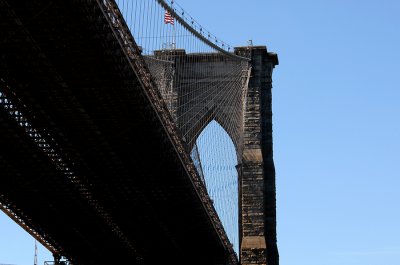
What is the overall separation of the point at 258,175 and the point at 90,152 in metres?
16.6

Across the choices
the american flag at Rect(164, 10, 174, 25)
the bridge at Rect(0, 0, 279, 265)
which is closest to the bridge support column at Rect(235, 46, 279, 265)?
the bridge at Rect(0, 0, 279, 265)

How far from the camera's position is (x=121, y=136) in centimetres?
4272

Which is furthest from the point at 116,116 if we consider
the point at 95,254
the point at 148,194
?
the point at 95,254

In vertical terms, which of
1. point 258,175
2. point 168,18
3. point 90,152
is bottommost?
point 90,152

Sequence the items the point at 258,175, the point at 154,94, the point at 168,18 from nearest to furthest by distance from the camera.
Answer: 1. the point at 154,94
2. the point at 168,18
3. the point at 258,175

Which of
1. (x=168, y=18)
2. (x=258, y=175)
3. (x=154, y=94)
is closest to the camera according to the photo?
(x=154, y=94)

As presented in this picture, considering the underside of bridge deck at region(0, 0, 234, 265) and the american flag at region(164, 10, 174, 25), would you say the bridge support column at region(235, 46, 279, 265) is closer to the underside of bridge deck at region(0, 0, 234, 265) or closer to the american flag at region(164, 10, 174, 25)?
the underside of bridge deck at region(0, 0, 234, 265)

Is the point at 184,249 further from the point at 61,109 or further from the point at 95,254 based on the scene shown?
the point at 61,109

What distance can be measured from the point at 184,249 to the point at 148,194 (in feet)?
29.0

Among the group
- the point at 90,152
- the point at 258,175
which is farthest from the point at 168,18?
the point at 258,175

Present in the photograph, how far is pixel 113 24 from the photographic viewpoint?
33281mm

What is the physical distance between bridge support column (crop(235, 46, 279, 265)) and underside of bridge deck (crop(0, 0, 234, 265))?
2.32m

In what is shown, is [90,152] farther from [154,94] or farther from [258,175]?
[258,175]

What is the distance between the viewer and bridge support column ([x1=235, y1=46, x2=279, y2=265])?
191 ft
